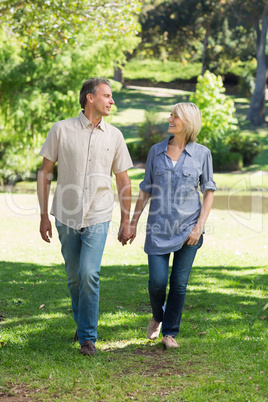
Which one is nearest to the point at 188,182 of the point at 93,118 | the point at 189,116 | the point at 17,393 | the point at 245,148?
the point at 189,116

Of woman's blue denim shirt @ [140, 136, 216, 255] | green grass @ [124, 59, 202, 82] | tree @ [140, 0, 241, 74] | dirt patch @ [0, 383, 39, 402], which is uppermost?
tree @ [140, 0, 241, 74]

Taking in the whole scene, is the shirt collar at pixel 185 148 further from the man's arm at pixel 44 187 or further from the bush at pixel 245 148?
the bush at pixel 245 148

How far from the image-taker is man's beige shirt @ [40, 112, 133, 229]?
4.55 m

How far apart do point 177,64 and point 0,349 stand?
56174 mm

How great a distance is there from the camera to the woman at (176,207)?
4.60 metres

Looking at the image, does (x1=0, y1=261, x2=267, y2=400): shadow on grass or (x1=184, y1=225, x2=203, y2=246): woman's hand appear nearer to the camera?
(x1=0, y1=261, x2=267, y2=400): shadow on grass

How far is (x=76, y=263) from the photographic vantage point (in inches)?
185

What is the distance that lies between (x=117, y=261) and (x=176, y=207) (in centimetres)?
559

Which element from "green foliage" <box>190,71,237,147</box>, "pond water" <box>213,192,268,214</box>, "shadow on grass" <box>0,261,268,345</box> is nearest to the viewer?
"shadow on grass" <box>0,261,268,345</box>

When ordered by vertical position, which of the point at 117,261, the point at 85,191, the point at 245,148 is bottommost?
the point at 245,148

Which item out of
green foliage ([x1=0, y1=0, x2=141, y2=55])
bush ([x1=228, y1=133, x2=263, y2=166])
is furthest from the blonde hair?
bush ([x1=228, y1=133, x2=263, y2=166])

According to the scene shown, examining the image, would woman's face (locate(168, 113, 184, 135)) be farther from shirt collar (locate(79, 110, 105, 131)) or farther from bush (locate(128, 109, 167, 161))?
bush (locate(128, 109, 167, 161))

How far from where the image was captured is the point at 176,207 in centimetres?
461

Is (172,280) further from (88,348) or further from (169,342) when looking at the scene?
(88,348)
